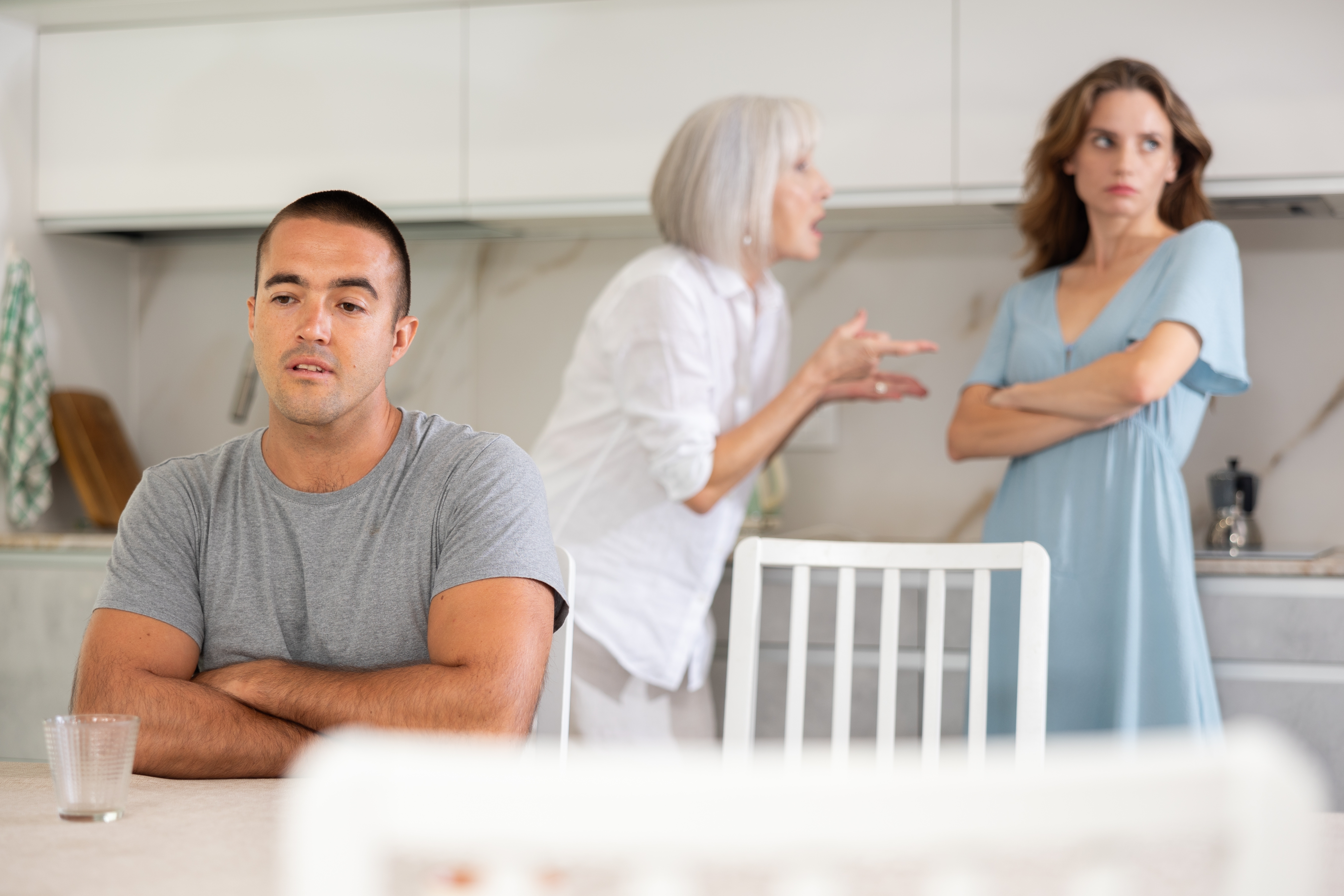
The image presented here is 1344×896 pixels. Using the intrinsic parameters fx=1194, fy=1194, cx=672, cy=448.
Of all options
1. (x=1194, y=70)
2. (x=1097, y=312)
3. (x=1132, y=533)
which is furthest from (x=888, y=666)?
(x=1194, y=70)

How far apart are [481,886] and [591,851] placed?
49 millimetres

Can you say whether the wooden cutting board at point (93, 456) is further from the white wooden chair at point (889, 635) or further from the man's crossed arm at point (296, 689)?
the white wooden chair at point (889, 635)

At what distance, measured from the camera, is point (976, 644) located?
1.19m

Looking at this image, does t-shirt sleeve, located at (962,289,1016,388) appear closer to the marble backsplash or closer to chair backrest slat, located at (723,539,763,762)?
the marble backsplash

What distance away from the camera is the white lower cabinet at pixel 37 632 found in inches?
97.0

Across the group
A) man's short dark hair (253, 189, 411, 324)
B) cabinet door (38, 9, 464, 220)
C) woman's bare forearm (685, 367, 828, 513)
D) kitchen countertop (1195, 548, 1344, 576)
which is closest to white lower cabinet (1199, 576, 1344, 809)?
kitchen countertop (1195, 548, 1344, 576)

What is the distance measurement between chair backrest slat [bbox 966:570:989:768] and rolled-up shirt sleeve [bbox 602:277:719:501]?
0.73 meters

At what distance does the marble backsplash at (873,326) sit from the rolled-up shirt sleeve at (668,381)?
29.2 inches

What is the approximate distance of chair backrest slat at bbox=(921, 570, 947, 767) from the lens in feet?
3.81

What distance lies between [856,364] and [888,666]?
33.8 inches

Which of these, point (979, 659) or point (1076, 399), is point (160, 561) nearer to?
point (979, 659)

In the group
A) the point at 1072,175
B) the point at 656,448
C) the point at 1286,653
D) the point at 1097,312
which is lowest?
the point at 1286,653

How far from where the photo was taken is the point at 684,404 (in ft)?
6.16

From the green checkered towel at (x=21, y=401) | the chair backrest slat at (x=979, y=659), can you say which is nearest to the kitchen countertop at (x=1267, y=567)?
the chair backrest slat at (x=979, y=659)
